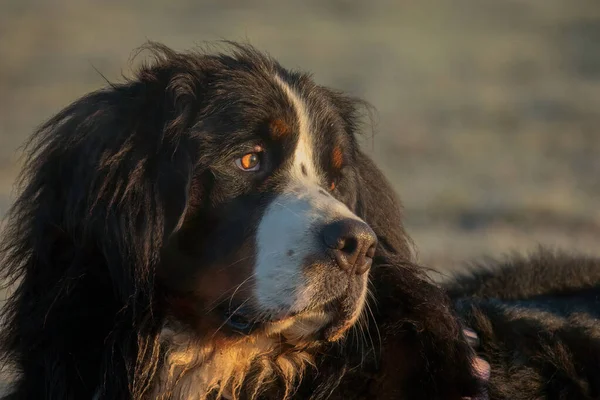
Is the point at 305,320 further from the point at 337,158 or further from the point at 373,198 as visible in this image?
the point at 373,198

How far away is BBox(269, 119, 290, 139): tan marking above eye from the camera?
3.80 meters

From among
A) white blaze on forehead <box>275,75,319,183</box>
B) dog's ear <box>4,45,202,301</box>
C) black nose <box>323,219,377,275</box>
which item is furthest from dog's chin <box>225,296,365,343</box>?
white blaze on forehead <box>275,75,319,183</box>

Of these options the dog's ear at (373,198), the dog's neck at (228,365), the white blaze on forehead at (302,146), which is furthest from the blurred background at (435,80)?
the dog's neck at (228,365)

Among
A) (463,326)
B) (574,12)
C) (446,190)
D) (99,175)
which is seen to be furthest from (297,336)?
(574,12)

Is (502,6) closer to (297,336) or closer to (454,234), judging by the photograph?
(454,234)

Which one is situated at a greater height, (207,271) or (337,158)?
(337,158)

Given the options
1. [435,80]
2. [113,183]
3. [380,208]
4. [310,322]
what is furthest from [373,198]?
[435,80]

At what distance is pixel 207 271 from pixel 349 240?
0.56 meters

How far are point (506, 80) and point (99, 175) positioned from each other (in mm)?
16647

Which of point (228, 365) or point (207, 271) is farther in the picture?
point (228, 365)

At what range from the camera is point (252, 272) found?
354 cm

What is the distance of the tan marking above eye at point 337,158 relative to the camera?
160 inches

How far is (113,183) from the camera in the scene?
3527mm

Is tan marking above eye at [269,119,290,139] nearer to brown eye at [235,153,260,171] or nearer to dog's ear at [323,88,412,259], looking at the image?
brown eye at [235,153,260,171]
